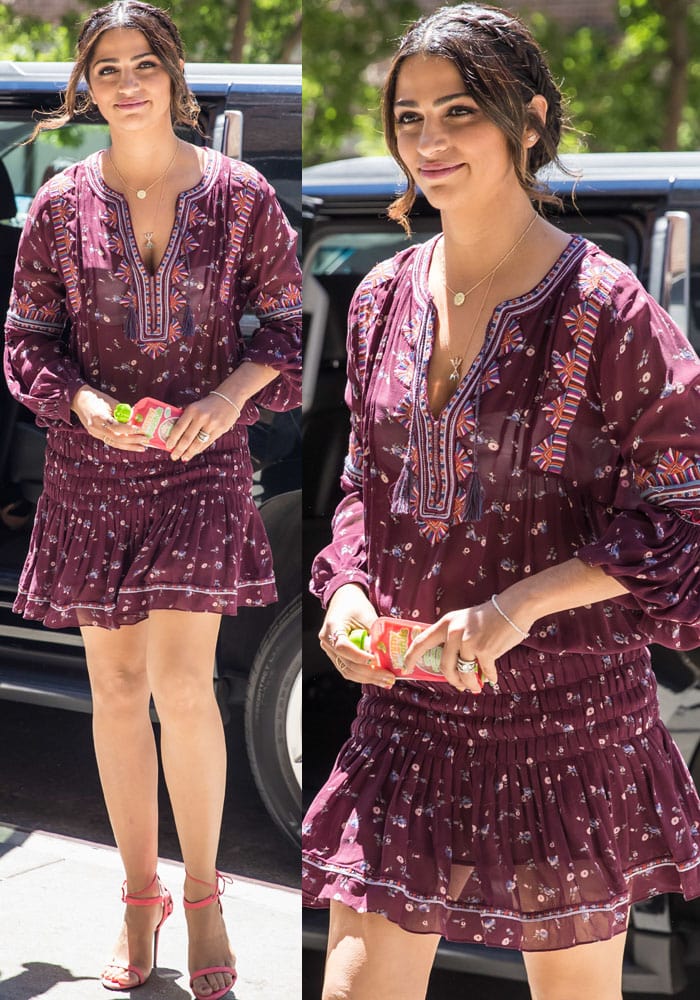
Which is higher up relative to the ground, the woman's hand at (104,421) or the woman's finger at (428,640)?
the woman's hand at (104,421)

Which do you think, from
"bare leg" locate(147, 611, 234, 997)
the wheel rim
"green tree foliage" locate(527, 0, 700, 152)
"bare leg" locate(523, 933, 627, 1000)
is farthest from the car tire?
"green tree foliage" locate(527, 0, 700, 152)

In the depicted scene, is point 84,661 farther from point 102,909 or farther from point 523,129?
point 523,129

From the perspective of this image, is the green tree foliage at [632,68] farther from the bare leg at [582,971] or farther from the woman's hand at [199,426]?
the bare leg at [582,971]

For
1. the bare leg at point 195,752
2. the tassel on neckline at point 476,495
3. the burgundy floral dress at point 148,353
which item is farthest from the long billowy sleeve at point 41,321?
the tassel on neckline at point 476,495

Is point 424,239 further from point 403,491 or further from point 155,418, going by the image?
point 403,491

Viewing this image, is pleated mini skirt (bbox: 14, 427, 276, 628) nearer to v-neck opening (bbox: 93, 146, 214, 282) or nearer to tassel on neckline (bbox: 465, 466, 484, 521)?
v-neck opening (bbox: 93, 146, 214, 282)

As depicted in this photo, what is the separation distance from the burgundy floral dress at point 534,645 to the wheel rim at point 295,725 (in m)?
0.72

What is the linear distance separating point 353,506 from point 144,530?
1.47ft

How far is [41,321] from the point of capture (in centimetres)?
189

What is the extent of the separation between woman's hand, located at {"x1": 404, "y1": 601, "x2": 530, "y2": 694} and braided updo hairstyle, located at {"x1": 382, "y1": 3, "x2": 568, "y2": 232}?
1.75 feet

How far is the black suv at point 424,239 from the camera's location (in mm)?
2154

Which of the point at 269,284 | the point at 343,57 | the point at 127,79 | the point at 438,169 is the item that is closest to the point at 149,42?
the point at 127,79

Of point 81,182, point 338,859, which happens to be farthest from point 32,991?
point 81,182

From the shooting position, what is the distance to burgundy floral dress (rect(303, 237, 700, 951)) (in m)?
1.35
